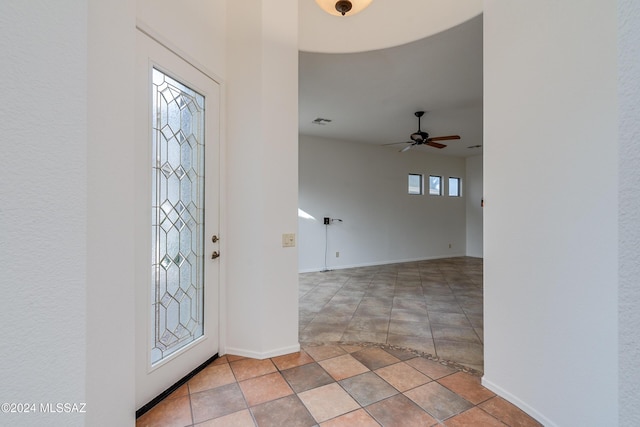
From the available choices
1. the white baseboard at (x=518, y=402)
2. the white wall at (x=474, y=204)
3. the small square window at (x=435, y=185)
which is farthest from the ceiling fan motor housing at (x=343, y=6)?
A: the white wall at (x=474, y=204)

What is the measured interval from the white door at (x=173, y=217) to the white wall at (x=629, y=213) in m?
1.98

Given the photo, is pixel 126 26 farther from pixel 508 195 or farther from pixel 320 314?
pixel 320 314

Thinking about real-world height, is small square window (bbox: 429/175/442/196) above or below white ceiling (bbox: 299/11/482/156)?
below

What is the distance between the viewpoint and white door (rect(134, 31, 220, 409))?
1.66 metres

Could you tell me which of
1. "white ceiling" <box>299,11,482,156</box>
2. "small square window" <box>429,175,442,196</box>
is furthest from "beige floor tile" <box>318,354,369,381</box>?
"small square window" <box>429,175,442,196</box>

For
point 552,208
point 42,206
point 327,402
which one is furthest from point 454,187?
point 42,206

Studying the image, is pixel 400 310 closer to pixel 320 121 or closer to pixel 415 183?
pixel 320 121

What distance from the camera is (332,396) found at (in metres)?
1.82

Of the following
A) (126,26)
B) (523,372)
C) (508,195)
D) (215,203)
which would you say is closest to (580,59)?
(508,195)

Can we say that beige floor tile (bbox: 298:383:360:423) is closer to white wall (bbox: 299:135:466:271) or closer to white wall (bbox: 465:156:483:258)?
white wall (bbox: 299:135:466:271)

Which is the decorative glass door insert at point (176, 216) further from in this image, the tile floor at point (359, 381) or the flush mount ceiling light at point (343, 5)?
the flush mount ceiling light at point (343, 5)

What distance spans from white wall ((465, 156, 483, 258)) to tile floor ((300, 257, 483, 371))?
2.34 meters

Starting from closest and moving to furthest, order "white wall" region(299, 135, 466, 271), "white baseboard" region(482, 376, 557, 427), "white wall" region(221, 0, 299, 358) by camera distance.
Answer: "white baseboard" region(482, 376, 557, 427)
"white wall" region(221, 0, 299, 358)
"white wall" region(299, 135, 466, 271)

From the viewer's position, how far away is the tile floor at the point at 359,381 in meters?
1.63
